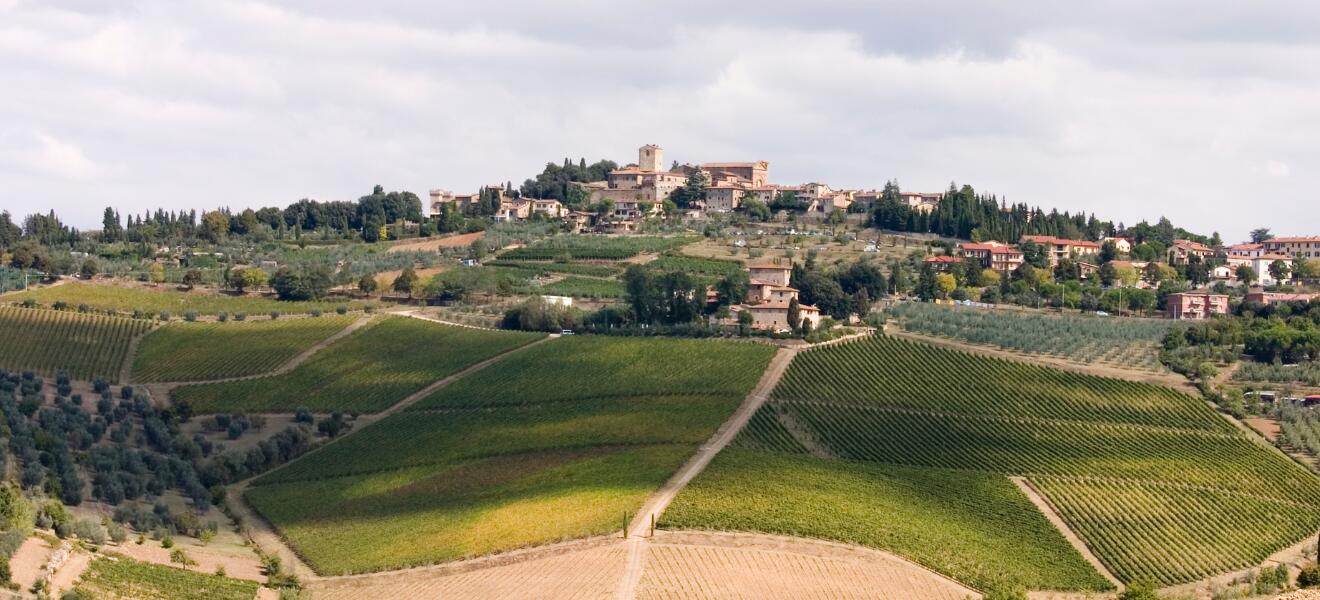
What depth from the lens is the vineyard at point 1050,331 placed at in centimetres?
8356

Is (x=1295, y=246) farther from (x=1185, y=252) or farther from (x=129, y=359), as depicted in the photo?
(x=129, y=359)

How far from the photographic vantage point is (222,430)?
7919 centimetres

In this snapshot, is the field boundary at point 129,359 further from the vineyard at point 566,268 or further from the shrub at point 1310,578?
the shrub at point 1310,578

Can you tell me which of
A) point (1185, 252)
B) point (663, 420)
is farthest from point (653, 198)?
point (663, 420)

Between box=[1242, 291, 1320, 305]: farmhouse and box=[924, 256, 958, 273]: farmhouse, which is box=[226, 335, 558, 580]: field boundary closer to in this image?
box=[924, 256, 958, 273]: farmhouse

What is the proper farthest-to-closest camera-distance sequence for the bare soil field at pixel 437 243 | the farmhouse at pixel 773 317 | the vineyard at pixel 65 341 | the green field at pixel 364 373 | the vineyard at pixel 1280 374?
1. the bare soil field at pixel 437 243
2. the farmhouse at pixel 773 317
3. the vineyard at pixel 65 341
4. the green field at pixel 364 373
5. the vineyard at pixel 1280 374

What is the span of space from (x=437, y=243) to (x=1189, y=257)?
192 ft

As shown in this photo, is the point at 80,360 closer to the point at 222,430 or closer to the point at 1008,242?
the point at 222,430

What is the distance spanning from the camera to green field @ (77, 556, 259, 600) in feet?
164

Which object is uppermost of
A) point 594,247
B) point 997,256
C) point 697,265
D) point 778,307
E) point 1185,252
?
point 594,247

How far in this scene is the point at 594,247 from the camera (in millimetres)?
121375

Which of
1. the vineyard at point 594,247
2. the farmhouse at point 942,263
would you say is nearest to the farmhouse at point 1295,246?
the farmhouse at point 942,263

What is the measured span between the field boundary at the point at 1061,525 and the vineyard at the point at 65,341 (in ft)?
163

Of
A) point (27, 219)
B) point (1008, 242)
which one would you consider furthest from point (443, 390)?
point (27, 219)
